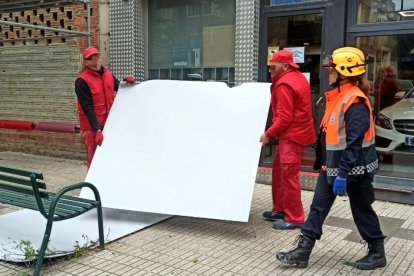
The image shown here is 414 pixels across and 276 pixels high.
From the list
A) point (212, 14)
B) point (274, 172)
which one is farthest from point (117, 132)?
point (212, 14)

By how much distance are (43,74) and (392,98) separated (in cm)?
615

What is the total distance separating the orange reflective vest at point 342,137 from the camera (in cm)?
339

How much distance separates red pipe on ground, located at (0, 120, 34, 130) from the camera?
28.6ft

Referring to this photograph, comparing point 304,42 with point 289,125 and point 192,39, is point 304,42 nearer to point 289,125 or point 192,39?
point 192,39

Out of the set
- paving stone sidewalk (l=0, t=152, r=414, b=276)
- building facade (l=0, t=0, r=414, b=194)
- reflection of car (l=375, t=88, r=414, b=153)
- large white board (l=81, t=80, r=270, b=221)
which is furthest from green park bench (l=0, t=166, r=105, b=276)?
reflection of car (l=375, t=88, r=414, b=153)

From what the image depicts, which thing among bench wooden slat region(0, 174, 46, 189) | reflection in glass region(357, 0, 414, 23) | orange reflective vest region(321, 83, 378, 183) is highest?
reflection in glass region(357, 0, 414, 23)

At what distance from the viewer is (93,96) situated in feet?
17.0

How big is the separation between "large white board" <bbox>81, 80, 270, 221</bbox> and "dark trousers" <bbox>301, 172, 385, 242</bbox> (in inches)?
29.7

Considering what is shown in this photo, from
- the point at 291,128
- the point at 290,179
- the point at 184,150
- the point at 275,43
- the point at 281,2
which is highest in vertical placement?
the point at 281,2

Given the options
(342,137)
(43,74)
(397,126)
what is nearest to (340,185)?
(342,137)

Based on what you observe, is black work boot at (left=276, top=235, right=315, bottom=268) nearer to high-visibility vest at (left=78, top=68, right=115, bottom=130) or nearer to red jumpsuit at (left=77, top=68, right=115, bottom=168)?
red jumpsuit at (left=77, top=68, right=115, bottom=168)

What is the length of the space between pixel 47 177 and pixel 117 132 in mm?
2578

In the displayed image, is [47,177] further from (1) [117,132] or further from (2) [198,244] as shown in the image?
(2) [198,244]

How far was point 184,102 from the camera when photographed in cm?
484
